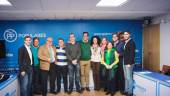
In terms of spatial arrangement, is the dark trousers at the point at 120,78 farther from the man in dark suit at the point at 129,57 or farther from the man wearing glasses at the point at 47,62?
the man wearing glasses at the point at 47,62

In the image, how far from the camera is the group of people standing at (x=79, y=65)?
19.0ft

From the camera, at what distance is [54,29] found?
771 cm

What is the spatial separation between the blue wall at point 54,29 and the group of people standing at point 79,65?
4.94 feet

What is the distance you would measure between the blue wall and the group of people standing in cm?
151

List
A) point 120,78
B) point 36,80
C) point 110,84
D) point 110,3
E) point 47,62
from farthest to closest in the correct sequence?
point 120,78 → point 36,80 → point 110,84 → point 47,62 → point 110,3

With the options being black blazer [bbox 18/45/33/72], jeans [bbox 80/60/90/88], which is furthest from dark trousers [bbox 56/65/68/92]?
black blazer [bbox 18/45/33/72]

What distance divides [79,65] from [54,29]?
212 centimetres

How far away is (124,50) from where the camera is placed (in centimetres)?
557

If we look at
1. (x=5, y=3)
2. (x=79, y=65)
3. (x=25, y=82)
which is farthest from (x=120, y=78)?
(x=5, y=3)

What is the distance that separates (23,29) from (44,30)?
28.0 inches

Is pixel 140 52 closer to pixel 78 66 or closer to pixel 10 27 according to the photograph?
pixel 78 66

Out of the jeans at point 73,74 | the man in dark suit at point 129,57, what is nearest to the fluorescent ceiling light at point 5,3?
the jeans at point 73,74

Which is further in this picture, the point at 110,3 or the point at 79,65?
the point at 79,65

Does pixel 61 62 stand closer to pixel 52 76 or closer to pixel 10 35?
pixel 52 76
